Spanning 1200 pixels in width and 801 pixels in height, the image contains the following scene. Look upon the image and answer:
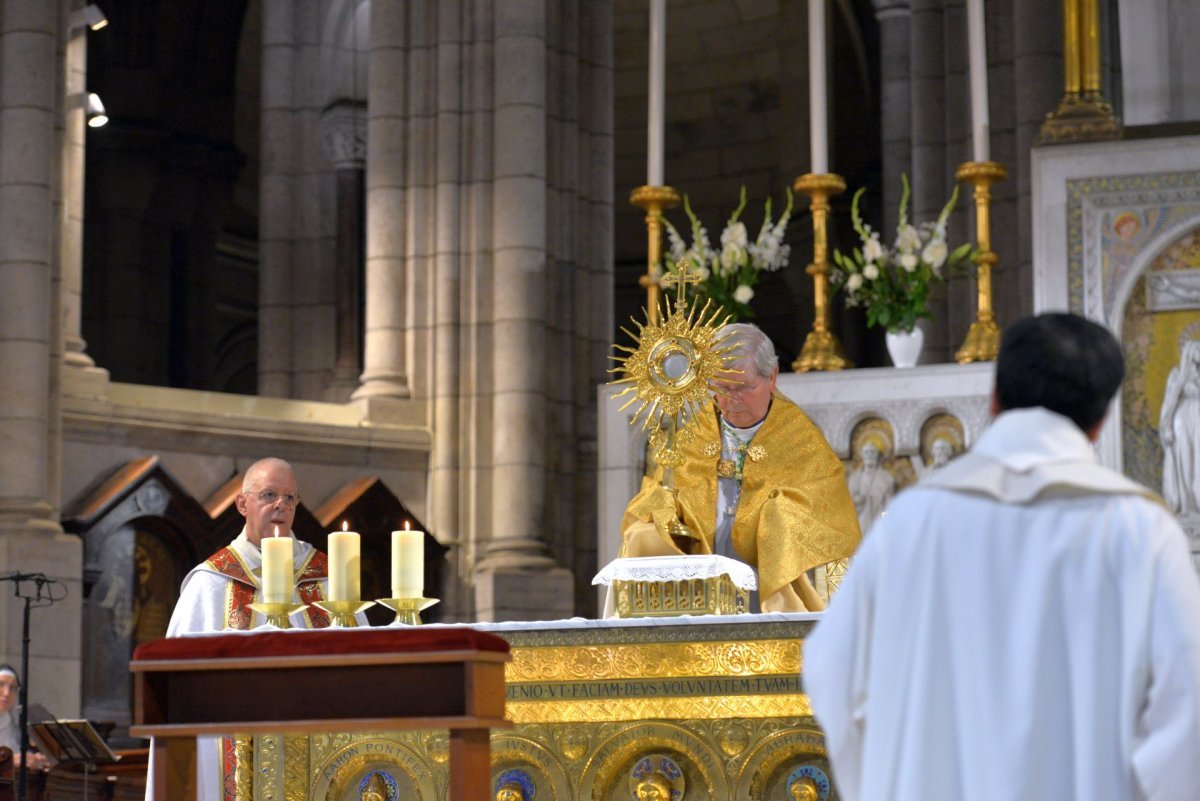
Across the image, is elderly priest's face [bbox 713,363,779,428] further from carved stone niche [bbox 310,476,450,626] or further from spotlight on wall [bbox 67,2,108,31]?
spotlight on wall [bbox 67,2,108,31]

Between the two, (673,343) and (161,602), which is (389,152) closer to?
(161,602)

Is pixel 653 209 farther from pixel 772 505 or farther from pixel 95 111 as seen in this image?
pixel 95 111

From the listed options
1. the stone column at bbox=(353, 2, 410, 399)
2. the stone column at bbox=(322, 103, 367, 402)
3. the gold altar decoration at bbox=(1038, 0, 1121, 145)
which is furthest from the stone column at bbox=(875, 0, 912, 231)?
the gold altar decoration at bbox=(1038, 0, 1121, 145)

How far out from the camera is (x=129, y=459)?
1213 centimetres

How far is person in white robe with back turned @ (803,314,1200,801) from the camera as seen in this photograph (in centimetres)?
323

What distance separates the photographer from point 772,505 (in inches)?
244

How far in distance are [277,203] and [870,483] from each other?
617cm

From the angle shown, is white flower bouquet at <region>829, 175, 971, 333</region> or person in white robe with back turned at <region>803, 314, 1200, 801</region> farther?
white flower bouquet at <region>829, 175, 971, 333</region>

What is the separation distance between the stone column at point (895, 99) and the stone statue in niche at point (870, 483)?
174 inches

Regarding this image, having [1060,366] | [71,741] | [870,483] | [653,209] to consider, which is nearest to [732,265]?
[653,209]

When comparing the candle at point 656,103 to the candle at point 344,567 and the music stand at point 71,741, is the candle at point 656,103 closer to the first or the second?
the music stand at point 71,741

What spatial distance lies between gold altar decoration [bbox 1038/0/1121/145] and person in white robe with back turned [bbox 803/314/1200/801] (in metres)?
6.80

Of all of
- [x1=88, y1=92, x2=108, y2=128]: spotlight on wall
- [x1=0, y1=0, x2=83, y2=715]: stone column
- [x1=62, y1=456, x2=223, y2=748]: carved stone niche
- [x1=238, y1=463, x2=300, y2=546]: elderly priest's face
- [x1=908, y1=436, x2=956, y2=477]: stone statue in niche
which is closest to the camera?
[x1=238, y1=463, x2=300, y2=546]: elderly priest's face

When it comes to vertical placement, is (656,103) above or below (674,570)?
above
